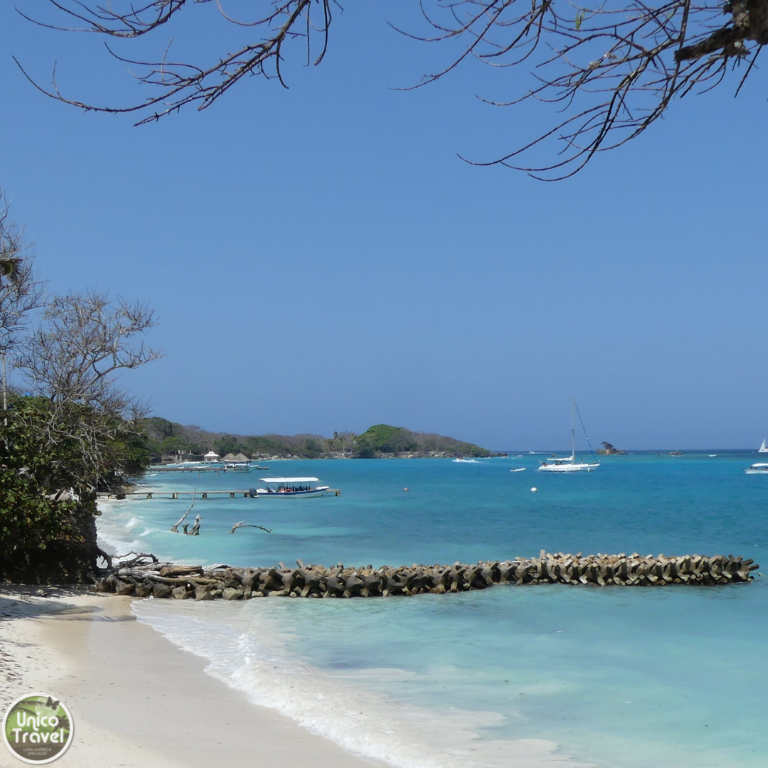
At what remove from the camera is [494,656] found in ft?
41.2

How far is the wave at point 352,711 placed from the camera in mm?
7609

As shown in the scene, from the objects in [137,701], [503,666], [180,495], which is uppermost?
[137,701]

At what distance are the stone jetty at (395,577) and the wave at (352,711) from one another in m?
2.87

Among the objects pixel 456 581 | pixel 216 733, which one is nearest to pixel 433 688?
pixel 216 733

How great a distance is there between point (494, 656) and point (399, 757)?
552 centimetres

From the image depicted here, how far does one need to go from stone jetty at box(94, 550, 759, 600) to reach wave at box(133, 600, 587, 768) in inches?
113

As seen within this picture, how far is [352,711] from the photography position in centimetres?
891

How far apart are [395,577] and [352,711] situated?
8918 mm

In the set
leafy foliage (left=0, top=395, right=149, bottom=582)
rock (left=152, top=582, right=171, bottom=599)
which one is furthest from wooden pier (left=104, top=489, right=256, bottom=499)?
leafy foliage (left=0, top=395, right=149, bottom=582)

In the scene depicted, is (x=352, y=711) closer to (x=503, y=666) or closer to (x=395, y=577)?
(x=503, y=666)

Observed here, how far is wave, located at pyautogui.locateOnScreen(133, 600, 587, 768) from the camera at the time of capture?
300 inches

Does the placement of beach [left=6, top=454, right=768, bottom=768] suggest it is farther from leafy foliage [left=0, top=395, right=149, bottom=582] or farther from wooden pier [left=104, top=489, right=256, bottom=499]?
wooden pier [left=104, top=489, right=256, bottom=499]

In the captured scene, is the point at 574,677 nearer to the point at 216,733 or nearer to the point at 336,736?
the point at 336,736

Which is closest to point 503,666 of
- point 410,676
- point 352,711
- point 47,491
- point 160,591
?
point 410,676
